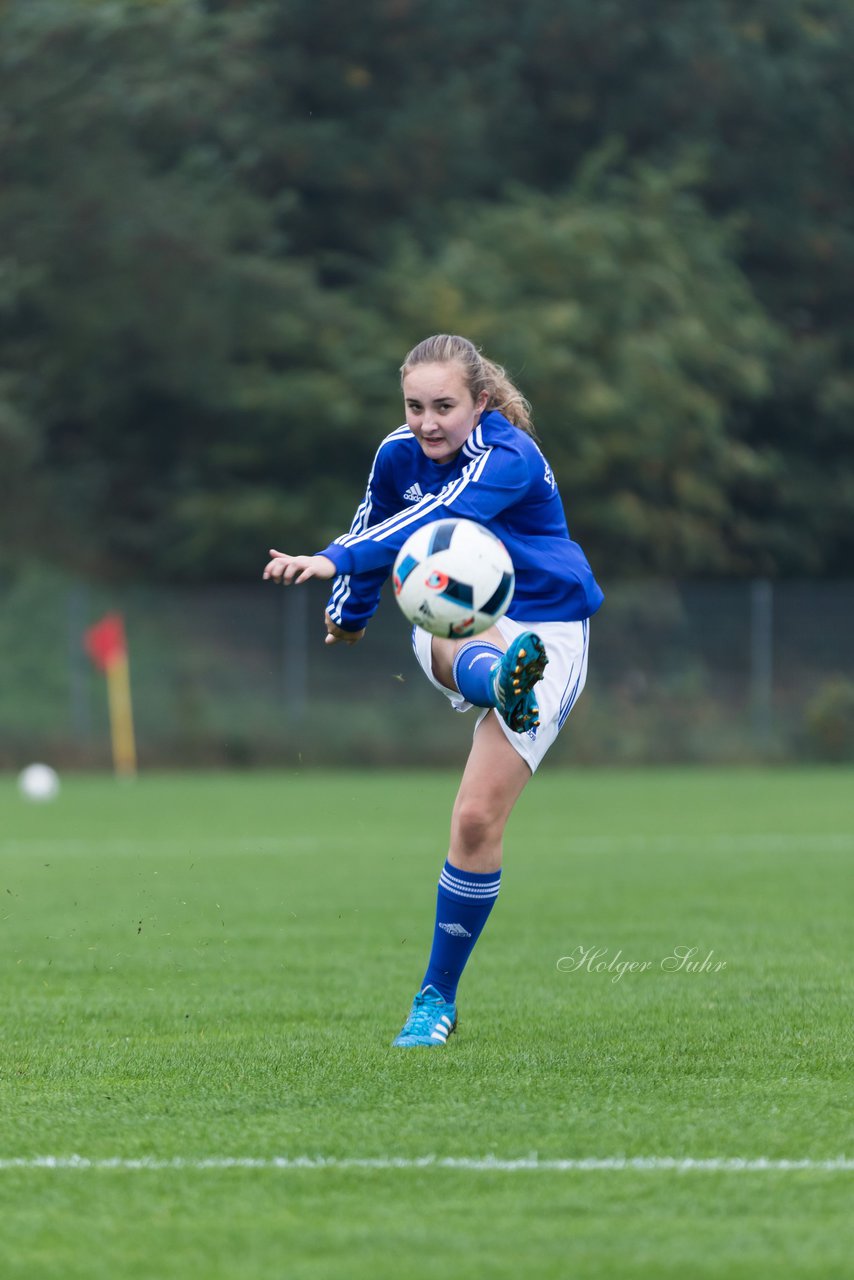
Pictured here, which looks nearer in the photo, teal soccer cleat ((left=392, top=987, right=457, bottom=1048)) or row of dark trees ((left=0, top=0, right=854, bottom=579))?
teal soccer cleat ((left=392, top=987, right=457, bottom=1048))

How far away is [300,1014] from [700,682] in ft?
62.6

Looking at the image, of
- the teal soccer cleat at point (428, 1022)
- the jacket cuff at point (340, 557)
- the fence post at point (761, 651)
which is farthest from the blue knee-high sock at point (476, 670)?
the fence post at point (761, 651)

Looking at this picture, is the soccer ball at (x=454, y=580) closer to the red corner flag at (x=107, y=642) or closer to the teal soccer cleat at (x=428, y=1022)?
the teal soccer cleat at (x=428, y=1022)

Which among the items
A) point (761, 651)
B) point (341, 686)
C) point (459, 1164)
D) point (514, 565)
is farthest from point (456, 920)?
point (761, 651)

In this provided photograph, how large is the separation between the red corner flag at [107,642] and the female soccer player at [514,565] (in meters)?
18.1

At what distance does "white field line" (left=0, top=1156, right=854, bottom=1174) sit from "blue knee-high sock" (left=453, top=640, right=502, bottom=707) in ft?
5.22

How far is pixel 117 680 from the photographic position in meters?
23.8

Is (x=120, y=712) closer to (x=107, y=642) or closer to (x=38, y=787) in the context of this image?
(x=107, y=642)

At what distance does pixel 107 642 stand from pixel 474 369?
1855cm

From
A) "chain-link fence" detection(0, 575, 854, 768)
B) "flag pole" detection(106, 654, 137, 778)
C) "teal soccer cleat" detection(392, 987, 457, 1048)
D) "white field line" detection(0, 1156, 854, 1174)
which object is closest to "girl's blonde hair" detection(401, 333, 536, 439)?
"teal soccer cleat" detection(392, 987, 457, 1048)

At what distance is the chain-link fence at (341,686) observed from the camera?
2388cm

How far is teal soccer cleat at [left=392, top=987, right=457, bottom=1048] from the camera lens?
543 centimetres

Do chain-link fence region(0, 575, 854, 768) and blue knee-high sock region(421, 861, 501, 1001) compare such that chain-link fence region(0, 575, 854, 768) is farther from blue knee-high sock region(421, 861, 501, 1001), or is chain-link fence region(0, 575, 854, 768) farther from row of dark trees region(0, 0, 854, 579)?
blue knee-high sock region(421, 861, 501, 1001)

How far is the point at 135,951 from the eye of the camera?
26.5 ft
